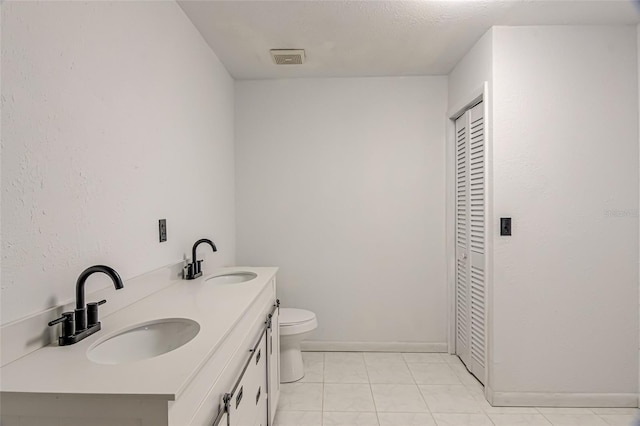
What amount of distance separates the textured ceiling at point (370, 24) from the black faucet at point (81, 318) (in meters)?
1.59

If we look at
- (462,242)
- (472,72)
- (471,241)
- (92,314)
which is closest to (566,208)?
(471,241)

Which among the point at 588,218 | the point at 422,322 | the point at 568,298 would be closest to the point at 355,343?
the point at 422,322

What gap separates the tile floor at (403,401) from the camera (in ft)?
6.91

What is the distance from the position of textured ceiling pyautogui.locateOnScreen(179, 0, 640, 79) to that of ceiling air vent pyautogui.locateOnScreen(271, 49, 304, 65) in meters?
0.04

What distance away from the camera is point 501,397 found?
2.25 meters

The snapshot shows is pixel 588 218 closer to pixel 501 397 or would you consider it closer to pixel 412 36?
pixel 501 397

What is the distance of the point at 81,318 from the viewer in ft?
3.57

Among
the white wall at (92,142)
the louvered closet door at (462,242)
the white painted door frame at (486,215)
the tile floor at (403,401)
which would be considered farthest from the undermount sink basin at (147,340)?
the louvered closet door at (462,242)

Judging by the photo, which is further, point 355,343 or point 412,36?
point 355,343

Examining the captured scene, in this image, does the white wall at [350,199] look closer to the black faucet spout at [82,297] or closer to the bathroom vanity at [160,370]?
the bathroom vanity at [160,370]

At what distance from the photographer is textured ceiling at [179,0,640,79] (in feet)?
6.59

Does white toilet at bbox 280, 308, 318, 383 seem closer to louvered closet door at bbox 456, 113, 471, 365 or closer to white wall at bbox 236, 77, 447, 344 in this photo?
white wall at bbox 236, 77, 447, 344

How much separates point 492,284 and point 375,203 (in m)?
1.17

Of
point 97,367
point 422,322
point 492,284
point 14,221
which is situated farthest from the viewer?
point 422,322
